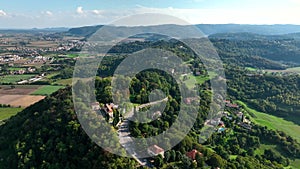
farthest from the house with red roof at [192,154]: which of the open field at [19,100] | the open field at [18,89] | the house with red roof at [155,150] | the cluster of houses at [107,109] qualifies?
the open field at [18,89]

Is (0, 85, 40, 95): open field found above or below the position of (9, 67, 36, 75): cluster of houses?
→ below

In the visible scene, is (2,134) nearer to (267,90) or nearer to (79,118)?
(79,118)

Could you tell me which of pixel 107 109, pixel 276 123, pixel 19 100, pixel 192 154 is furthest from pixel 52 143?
pixel 276 123

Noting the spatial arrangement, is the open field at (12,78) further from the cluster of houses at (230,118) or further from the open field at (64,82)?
the cluster of houses at (230,118)

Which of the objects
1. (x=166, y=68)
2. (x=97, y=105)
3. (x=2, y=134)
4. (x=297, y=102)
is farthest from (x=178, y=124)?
(x=297, y=102)

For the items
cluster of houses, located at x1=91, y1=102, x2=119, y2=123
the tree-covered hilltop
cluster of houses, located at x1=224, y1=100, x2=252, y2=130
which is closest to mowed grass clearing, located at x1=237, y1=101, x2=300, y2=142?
cluster of houses, located at x1=224, y1=100, x2=252, y2=130

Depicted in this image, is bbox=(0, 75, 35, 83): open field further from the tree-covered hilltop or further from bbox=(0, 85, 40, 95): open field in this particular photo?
the tree-covered hilltop
